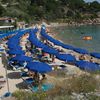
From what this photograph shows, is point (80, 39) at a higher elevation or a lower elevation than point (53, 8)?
higher

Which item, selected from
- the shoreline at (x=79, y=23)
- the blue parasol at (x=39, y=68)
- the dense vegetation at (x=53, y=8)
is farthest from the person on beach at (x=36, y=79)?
the shoreline at (x=79, y=23)

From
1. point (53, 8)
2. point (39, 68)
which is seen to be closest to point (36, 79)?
point (39, 68)

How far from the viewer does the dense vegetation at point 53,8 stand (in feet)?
393

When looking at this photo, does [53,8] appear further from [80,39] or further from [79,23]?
[80,39]

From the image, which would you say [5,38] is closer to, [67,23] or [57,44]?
[57,44]

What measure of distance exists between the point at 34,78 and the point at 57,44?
21257mm

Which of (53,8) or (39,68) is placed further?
(53,8)

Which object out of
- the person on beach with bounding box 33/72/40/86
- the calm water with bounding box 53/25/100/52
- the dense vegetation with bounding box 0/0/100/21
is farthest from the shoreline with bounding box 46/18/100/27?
the person on beach with bounding box 33/72/40/86

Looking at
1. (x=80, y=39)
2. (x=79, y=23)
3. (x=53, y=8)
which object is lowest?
(x=79, y=23)

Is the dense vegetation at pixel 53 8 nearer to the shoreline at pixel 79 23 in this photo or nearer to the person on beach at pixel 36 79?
the shoreline at pixel 79 23

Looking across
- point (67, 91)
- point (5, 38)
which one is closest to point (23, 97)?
point (67, 91)

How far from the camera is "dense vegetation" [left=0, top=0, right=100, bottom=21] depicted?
120m

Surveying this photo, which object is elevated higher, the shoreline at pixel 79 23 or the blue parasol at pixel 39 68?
the blue parasol at pixel 39 68

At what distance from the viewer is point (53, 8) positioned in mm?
144750
